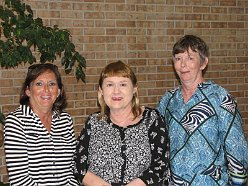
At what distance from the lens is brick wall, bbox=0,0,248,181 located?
451 centimetres

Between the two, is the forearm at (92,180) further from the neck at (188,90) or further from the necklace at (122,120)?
the neck at (188,90)

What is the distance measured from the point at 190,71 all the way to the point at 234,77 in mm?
2575

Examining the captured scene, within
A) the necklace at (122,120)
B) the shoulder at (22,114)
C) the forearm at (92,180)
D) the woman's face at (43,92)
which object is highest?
the woman's face at (43,92)

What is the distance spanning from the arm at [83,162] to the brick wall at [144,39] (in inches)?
65.5

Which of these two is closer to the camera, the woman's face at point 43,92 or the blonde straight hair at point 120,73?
the blonde straight hair at point 120,73

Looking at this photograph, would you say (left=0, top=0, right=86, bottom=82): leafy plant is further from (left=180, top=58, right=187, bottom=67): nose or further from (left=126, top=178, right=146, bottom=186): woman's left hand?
(left=126, top=178, right=146, bottom=186): woman's left hand

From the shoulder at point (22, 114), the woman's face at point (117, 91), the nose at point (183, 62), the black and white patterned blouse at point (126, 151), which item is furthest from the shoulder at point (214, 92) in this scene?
the shoulder at point (22, 114)

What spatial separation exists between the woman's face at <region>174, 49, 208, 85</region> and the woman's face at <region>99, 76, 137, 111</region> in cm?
39

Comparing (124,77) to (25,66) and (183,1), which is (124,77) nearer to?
(25,66)

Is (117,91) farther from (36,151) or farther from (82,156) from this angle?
(36,151)

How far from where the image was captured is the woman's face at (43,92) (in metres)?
3.03

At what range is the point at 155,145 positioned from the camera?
2.83 meters

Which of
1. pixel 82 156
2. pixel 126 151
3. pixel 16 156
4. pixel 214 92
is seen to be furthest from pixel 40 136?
pixel 214 92

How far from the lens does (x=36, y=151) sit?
2928 mm
